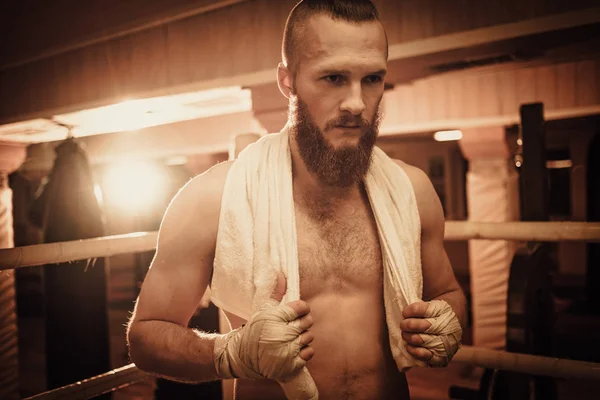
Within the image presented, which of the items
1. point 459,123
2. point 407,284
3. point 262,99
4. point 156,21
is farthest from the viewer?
point 459,123

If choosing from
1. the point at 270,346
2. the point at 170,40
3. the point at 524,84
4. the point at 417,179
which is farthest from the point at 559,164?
the point at 270,346

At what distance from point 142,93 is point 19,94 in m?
1.65

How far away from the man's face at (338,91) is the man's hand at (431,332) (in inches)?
18.8

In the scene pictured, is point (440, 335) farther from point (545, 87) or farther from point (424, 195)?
point (545, 87)

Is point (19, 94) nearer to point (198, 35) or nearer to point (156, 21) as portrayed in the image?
point (156, 21)

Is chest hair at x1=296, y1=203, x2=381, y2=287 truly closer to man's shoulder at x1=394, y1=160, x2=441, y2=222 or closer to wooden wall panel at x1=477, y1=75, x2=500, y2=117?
man's shoulder at x1=394, y1=160, x2=441, y2=222

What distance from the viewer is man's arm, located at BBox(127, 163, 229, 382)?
122 centimetres

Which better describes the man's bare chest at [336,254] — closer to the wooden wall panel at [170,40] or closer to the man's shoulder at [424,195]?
the man's shoulder at [424,195]

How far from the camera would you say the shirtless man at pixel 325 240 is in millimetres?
1313

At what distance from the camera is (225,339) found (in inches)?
46.2

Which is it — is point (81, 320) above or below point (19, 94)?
below

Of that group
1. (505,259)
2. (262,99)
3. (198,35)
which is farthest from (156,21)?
(505,259)

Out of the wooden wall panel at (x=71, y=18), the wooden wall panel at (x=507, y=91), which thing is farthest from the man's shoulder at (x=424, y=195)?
the wooden wall panel at (x=507, y=91)

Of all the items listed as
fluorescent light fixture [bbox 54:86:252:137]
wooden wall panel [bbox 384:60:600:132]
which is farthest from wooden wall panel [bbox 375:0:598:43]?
wooden wall panel [bbox 384:60:600:132]
